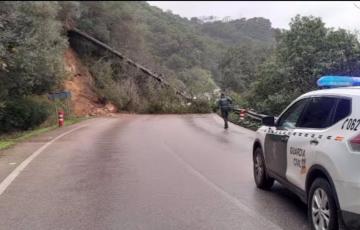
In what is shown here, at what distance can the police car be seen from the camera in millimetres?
5516

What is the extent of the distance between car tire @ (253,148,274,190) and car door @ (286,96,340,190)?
4.61 feet

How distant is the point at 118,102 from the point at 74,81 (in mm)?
4436

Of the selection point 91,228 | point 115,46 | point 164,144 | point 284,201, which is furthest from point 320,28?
point 115,46

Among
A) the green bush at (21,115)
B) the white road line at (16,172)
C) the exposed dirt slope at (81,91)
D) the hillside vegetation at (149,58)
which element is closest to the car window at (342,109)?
the white road line at (16,172)

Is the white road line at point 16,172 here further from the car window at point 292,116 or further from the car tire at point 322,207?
the car tire at point 322,207

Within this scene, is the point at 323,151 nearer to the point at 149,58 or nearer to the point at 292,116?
the point at 292,116

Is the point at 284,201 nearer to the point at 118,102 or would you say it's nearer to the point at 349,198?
the point at 349,198

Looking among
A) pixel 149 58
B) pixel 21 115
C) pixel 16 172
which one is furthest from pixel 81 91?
pixel 16 172

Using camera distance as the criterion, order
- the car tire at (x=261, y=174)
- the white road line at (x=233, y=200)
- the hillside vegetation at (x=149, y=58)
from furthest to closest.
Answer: the hillside vegetation at (x=149, y=58), the car tire at (x=261, y=174), the white road line at (x=233, y=200)

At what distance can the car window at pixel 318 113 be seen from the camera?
6.48 metres

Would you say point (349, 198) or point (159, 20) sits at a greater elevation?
point (159, 20)

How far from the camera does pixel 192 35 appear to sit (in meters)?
83.8

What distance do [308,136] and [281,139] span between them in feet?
3.74

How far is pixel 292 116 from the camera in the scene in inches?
313
